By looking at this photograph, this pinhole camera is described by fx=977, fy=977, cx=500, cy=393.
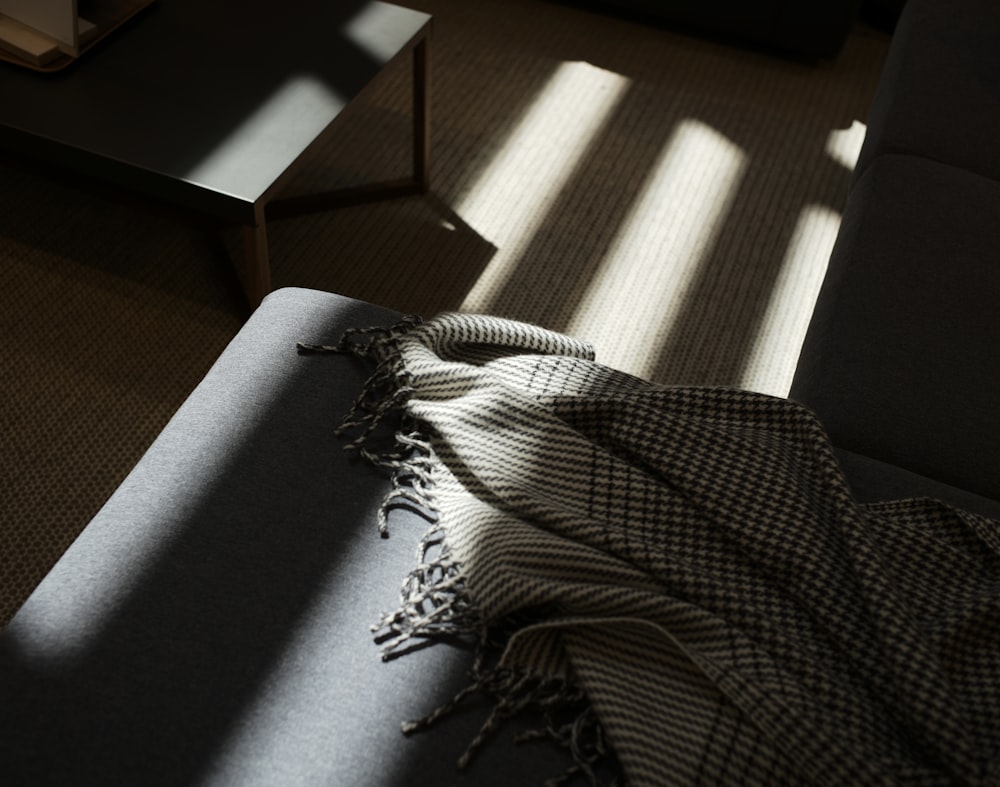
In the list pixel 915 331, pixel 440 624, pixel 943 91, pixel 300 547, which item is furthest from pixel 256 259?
pixel 943 91

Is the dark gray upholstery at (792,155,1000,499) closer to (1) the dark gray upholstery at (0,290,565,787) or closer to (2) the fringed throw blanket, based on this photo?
(2) the fringed throw blanket

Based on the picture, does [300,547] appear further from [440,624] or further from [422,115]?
[422,115]

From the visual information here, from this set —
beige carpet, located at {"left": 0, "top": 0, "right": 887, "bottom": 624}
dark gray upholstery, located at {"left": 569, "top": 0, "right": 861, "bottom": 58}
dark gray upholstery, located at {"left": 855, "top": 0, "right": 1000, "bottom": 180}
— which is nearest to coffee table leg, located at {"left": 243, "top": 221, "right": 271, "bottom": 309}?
beige carpet, located at {"left": 0, "top": 0, "right": 887, "bottom": 624}

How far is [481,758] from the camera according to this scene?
2.31ft

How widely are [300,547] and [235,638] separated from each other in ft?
0.32

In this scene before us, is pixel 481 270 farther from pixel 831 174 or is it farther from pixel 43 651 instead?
pixel 43 651

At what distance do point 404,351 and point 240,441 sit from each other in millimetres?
179

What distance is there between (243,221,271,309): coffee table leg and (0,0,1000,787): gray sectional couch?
0.23 metres

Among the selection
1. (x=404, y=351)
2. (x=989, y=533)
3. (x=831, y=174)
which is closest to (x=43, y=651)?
(x=404, y=351)

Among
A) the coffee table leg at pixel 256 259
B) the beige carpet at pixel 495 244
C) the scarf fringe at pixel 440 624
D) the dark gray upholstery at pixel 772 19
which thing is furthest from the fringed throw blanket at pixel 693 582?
the dark gray upholstery at pixel 772 19

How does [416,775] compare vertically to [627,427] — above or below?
below

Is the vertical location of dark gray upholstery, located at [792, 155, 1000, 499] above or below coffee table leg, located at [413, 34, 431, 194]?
above

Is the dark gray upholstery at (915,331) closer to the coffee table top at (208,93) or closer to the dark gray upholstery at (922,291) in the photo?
the dark gray upholstery at (922,291)

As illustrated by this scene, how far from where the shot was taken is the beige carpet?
1354 millimetres
